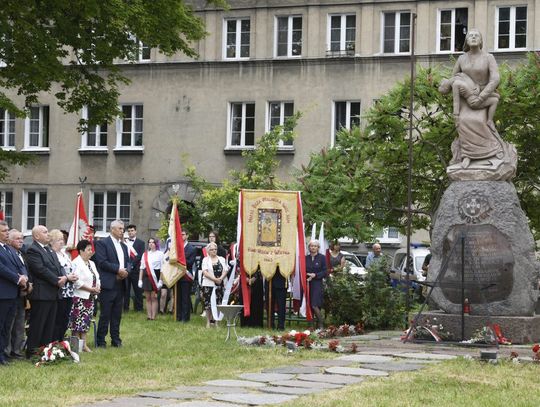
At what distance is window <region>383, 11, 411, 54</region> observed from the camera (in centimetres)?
4334

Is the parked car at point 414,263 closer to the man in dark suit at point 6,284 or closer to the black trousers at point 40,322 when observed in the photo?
the black trousers at point 40,322

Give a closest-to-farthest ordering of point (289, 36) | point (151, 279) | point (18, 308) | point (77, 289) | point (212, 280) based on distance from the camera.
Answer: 1. point (18, 308)
2. point (77, 289)
3. point (212, 280)
4. point (151, 279)
5. point (289, 36)

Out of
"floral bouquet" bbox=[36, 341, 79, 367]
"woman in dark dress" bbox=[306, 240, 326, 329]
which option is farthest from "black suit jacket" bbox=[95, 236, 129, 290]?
"woman in dark dress" bbox=[306, 240, 326, 329]

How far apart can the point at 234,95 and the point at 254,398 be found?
32.9 metres

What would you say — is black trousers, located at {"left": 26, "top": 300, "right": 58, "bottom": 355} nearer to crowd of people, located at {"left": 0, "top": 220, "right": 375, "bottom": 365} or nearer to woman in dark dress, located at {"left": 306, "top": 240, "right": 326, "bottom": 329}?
crowd of people, located at {"left": 0, "top": 220, "right": 375, "bottom": 365}

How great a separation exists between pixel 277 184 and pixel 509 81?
955 cm

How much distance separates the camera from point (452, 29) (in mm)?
42844

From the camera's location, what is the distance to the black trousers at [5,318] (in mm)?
16719

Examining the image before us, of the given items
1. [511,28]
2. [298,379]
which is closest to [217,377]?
[298,379]

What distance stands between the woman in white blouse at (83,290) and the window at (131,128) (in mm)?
28627

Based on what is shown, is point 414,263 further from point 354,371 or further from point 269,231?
point 354,371

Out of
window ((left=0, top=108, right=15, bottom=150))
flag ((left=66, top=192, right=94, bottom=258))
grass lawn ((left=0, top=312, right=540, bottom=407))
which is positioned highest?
window ((left=0, top=108, right=15, bottom=150))

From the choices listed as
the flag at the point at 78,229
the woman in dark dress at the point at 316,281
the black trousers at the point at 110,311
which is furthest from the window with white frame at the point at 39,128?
A: the black trousers at the point at 110,311

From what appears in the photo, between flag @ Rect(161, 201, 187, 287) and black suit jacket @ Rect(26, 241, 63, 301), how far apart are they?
8.58m
